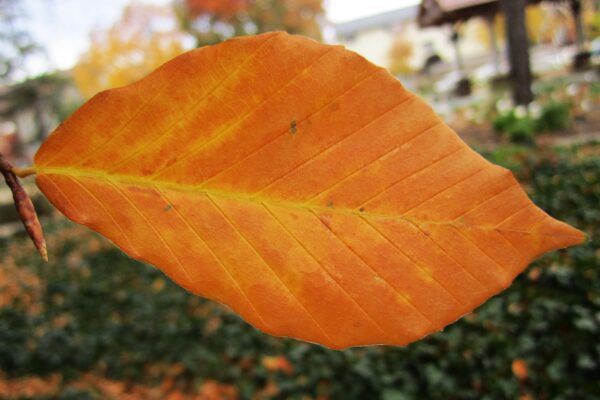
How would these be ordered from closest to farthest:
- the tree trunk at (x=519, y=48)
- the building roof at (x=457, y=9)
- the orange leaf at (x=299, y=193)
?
1. the orange leaf at (x=299, y=193)
2. the tree trunk at (x=519, y=48)
3. the building roof at (x=457, y=9)

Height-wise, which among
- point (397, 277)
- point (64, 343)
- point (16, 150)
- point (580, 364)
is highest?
point (397, 277)

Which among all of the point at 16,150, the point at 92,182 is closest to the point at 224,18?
the point at 16,150

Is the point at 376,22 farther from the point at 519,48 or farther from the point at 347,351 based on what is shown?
the point at 347,351

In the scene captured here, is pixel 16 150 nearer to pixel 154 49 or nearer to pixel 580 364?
pixel 154 49

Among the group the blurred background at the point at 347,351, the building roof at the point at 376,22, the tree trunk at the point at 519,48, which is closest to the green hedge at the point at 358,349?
the blurred background at the point at 347,351

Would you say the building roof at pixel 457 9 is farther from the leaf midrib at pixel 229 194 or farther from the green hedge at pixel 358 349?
the leaf midrib at pixel 229 194

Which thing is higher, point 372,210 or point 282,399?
point 372,210

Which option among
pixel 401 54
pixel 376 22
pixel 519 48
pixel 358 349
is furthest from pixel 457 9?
pixel 376 22
